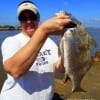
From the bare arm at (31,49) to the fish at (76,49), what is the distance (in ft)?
0.61

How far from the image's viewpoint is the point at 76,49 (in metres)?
4.29

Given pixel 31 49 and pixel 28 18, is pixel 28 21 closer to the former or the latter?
pixel 28 18

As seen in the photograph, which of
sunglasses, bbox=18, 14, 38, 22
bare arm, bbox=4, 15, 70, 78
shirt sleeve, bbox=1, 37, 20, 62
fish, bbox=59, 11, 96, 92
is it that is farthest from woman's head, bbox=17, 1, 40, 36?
fish, bbox=59, 11, 96, 92

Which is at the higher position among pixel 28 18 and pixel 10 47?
pixel 28 18

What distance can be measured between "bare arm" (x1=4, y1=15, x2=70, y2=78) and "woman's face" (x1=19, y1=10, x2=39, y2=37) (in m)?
0.60

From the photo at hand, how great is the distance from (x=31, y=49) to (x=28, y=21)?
723 mm

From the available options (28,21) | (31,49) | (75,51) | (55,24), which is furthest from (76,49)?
(28,21)

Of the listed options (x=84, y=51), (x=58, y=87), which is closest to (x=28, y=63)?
(x=84, y=51)

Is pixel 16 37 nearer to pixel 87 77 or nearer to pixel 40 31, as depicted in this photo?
pixel 40 31

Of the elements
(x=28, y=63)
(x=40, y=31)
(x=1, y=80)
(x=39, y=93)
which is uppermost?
(x=40, y=31)

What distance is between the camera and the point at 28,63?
4.52 meters

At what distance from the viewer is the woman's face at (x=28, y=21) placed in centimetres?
507

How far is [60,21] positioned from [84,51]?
17.8 inches

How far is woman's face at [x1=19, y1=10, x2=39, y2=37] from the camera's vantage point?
5.07 m
